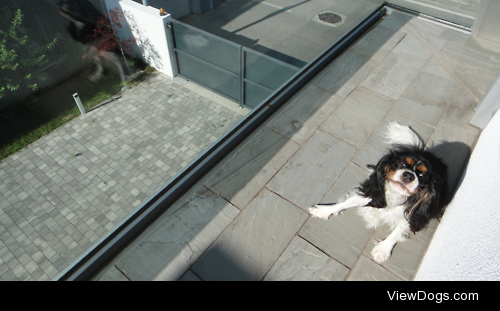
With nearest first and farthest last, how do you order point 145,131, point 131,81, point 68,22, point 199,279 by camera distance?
point 199,279, point 145,131, point 68,22, point 131,81

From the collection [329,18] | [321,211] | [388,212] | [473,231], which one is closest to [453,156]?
[388,212]

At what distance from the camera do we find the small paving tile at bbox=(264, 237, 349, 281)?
3.35 meters

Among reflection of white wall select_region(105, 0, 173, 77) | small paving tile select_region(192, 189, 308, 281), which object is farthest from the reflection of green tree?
small paving tile select_region(192, 189, 308, 281)

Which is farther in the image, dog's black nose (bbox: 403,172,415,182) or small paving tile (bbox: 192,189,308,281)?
small paving tile (bbox: 192,189,308,281)

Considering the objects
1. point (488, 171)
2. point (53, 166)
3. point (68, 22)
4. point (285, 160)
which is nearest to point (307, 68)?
Result: point (285, 160)

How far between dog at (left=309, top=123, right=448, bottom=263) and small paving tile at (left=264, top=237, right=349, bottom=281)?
0.47 meters

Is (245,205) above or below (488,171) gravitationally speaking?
below

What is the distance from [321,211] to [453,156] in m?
2.39

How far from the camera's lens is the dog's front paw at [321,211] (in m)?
3.80

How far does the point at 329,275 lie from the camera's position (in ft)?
11.1

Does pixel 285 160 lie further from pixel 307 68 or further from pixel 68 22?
pixel 68 22

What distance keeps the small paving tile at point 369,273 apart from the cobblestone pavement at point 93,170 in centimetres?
512

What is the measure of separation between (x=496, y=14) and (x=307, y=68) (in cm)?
483

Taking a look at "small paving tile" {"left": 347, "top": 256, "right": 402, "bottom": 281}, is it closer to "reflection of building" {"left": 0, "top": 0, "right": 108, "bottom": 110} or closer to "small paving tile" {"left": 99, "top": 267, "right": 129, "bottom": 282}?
"small paving tile" {"left": 99, "top": 267, "right": 129, "bottom": 282}
